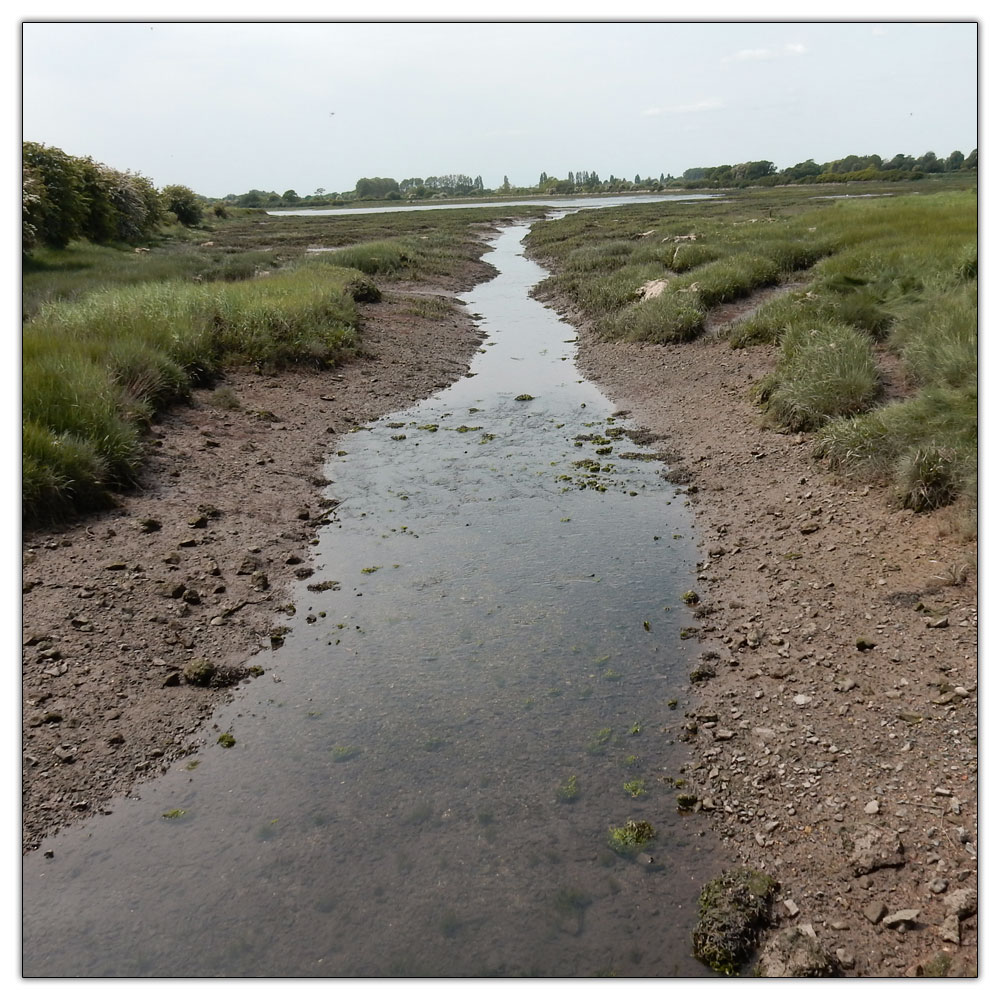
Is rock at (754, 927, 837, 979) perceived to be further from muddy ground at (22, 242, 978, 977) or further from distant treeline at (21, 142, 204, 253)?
distant treeline at (21, 142, 204, 253)

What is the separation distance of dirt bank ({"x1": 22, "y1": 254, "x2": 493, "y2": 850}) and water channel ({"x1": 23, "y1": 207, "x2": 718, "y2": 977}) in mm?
357

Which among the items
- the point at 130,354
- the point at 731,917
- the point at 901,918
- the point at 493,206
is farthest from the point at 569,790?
the point at 493,206

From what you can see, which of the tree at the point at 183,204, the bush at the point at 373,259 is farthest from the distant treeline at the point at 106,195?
the bush at the point at 373,259

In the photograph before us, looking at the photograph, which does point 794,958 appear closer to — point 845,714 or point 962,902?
point 962,902

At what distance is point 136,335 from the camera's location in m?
14.1

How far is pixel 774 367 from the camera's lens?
1459 cm

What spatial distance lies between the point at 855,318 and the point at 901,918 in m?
12.6

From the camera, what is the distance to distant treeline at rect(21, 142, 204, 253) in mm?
27094

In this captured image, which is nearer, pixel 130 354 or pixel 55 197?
pixel 130 354

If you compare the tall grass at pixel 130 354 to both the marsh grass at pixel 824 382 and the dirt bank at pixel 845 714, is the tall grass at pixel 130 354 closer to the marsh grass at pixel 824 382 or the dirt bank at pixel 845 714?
the dirt bank at pixel 845 714

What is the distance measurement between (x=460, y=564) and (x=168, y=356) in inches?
320

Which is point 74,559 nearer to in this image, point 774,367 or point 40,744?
point 40,744

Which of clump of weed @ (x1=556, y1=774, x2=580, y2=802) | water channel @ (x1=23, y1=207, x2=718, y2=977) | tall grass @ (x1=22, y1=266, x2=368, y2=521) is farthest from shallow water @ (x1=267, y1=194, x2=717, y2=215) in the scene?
clump of weed @ (x1=556, y1=774, x2=580, y2=802)

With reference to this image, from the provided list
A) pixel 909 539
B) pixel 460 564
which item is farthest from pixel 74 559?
pixel 909 539
